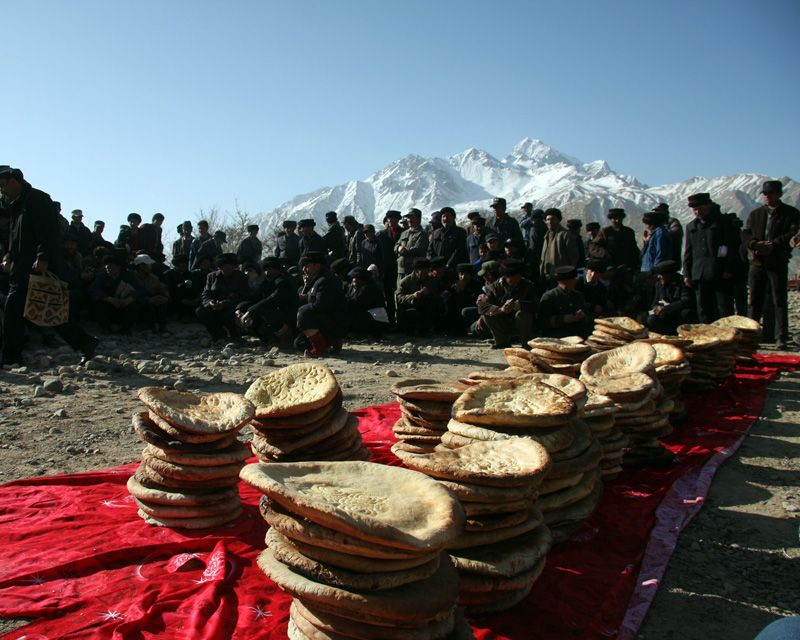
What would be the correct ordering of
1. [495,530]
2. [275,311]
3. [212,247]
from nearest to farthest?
[495,530], [275,311], [212,247]

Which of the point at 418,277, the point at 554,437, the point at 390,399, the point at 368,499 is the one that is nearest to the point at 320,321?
the point at 418,277

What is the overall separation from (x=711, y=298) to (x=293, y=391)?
7.34 meters

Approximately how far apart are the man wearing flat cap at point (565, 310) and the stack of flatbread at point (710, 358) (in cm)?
142

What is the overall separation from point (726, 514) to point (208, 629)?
2908mm

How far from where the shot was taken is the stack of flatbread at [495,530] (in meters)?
2.50

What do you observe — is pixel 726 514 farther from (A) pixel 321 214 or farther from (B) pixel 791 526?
(A) pixel 321 214

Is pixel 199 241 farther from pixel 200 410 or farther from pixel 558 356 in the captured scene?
pixel 200 410

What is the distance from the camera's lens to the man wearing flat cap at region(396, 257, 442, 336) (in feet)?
35.7

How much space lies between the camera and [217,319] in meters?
10.4

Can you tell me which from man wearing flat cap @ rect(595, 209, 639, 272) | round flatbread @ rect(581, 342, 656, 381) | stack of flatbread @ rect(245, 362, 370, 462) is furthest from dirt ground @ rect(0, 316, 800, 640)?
man wearing flat cap @ rect(595, 209, 639, 272)

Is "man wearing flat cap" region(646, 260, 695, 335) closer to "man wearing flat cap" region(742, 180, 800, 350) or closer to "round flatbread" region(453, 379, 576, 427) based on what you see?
"man wearing flat cap" region(742, 180, 800, 350)

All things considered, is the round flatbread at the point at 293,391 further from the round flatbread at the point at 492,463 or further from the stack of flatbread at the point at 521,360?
the stack of flatbread at the point at 521,360

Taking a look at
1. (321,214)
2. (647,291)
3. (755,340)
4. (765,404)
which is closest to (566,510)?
(765,404)

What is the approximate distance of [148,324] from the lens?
36.9 ft
